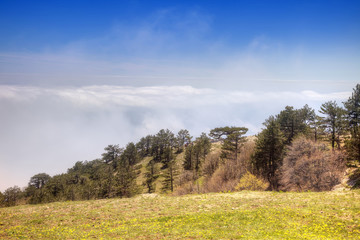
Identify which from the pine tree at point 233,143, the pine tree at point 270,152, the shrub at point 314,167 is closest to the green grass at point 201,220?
the shrub at point 314,167

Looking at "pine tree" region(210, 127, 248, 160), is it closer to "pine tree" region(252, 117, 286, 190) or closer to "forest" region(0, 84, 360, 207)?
"forest" region(0, 84, 360, 207)

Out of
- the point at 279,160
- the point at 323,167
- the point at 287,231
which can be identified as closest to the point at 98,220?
the point at 287,231

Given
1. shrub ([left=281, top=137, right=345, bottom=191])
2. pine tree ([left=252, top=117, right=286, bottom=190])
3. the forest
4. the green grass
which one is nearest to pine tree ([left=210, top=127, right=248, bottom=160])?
the forest

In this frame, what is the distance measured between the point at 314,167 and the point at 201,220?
1179 inches

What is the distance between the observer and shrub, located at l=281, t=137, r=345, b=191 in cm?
3541

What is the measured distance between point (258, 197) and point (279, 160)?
99.7 ft

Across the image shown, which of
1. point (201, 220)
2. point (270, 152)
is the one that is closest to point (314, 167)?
point (270, 152)

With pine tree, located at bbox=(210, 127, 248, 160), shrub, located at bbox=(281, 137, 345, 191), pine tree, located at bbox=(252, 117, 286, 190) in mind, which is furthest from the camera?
pine tree, located at bbox=(210, 127, 248, 160)

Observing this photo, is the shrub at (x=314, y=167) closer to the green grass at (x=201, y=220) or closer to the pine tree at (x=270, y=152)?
the pine tree at (x=270, y=152)

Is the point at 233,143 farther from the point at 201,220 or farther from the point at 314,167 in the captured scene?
the point at 201,220

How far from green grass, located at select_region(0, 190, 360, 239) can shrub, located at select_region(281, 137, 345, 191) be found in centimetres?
1475

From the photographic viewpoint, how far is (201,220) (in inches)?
732

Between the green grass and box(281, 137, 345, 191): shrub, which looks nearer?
the green grass

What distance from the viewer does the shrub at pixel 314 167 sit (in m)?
35.4
